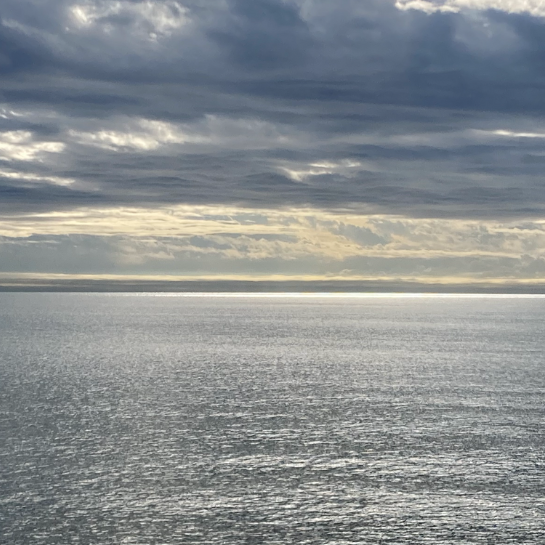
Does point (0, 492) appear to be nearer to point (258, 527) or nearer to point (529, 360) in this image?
point (258, 527)

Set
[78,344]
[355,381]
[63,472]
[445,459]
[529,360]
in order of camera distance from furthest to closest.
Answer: [78,344] < [529,360] < [355,381] < [445,459] < [63,472]

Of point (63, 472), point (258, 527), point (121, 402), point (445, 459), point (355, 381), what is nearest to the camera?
point (258, 527)

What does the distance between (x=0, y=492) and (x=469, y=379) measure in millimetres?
83905

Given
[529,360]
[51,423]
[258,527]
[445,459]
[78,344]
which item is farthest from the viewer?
[78,344]

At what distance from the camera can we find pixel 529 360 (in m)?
148

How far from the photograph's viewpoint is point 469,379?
11981cm

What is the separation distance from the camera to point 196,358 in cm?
15525

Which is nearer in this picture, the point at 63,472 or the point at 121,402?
the point at 63,472

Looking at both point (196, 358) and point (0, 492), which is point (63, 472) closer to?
point (0, 492)

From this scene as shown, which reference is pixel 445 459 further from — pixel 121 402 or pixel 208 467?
Answer: pixel 121 402

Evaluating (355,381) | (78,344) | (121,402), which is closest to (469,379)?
(355,381)

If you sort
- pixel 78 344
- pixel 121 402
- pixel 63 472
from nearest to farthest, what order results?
pixel 63 472 → pixel 121 402 → pixel 78 344

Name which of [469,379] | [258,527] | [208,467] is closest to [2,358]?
[469,379]

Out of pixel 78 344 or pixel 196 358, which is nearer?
pixel 196 358
